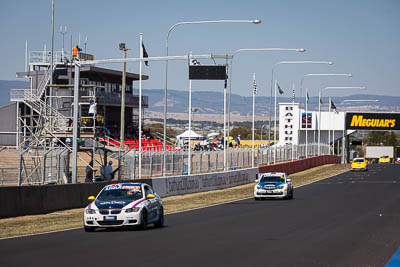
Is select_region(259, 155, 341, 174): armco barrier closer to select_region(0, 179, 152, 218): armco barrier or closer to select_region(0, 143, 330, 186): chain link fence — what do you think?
select_region(0, 143, 330, 186): chain link fence

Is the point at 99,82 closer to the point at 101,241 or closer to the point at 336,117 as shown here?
the point at 336,117

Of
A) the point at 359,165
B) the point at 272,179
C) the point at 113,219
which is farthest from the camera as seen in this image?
the point at 359,165

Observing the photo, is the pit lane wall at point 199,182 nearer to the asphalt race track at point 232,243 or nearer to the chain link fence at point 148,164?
the chain link fence at point 148,164

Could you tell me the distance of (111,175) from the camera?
3472cm

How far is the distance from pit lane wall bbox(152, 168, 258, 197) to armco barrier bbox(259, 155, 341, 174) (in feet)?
13.7

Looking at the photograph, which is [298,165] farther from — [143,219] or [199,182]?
[143,219]

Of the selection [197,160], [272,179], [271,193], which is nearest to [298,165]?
[197,160]

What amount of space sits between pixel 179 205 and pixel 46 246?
17171 mm

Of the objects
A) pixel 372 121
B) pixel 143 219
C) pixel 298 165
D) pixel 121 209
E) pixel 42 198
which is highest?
pixel 372 121

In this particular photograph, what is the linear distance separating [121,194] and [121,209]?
101 centimetres

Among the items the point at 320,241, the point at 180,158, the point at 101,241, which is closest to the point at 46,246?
the point at 101,241

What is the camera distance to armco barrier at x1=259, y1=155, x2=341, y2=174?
60.6 meters

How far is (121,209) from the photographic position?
64.1ft

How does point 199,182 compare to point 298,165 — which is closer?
point 199,182
